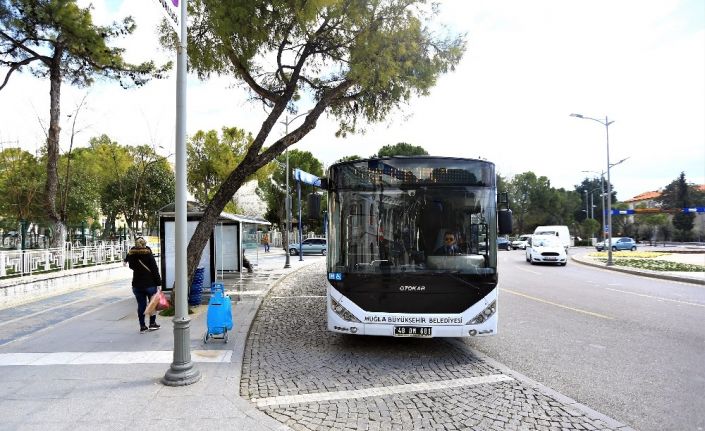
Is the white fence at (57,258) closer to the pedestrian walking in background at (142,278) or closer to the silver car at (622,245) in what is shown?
the pedestrian walking in background at (142,278)

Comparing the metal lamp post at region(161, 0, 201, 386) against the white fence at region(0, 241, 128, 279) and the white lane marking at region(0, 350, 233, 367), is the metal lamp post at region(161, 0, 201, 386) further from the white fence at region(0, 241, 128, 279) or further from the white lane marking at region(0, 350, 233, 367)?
the white fence at region(0, 241, 128, 279)

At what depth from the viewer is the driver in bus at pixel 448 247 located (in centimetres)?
603

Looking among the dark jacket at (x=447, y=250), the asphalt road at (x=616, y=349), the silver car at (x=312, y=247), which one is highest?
the dark jacket at (x=447, y=250)

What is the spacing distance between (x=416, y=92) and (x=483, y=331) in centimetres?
877

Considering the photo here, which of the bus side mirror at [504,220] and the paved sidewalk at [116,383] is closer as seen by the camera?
the paved sidewalk at [116,383]

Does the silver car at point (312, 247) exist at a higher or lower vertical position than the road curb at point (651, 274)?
higher

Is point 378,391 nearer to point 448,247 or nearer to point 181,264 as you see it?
point 448,247

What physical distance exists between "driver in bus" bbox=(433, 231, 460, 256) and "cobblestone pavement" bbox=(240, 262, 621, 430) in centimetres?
148

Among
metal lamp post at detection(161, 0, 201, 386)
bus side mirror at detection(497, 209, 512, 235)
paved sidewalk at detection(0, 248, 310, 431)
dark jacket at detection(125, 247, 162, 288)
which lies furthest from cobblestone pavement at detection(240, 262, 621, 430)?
dark jacket at detection(125, 247, 162, 288)

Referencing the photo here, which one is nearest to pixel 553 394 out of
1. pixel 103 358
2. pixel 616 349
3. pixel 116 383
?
pixel 616 349

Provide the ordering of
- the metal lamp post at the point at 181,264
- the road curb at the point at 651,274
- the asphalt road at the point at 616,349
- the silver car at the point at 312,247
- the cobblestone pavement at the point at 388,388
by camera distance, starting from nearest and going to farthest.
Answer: the cobblestone pavement at the point at 388,388 → the asphalt road at the point at 616,349 → the metal lamp post at the point at 181,264 → the road curb at the point at 651,274 → the silver car at the point at 312,247

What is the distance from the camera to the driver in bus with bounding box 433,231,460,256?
6.03 meters

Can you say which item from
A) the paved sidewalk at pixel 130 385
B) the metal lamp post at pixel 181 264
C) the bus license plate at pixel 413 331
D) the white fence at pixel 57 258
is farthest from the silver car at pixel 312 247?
the metal lamp post at pixel 181 264

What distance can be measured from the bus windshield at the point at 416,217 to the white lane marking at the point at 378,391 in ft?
4.85
